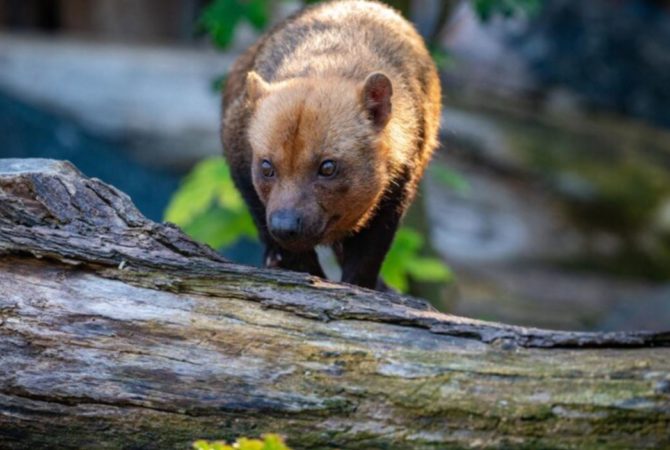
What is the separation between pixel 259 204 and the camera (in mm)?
6121

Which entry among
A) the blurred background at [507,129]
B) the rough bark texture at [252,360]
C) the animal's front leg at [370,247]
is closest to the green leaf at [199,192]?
the animal's front leg at [370,247]

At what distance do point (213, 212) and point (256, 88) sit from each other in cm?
304

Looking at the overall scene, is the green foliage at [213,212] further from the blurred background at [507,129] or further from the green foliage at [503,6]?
the blurred background at [507,129]

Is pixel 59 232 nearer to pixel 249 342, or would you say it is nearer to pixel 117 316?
pixel 117 316

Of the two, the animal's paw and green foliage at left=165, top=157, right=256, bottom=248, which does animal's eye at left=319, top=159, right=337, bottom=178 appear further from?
green foliage at left=165, top=157, right=256, bottom=248

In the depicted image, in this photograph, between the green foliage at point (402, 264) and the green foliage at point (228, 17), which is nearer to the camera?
the green foliage at point (402, 264)

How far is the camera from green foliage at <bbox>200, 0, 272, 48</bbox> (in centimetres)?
848

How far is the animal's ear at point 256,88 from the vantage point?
580cm

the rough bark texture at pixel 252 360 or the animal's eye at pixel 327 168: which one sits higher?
the animal's eye at pixel 327 168

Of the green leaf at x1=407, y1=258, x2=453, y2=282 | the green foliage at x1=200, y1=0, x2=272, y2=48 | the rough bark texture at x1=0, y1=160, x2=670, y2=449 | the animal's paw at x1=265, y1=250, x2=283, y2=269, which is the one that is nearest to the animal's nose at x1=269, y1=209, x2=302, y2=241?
the rough bark texture at x1=0, y1=160, x2=670, y2=449

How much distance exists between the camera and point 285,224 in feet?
17.2

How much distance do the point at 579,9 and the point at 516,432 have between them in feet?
42.0

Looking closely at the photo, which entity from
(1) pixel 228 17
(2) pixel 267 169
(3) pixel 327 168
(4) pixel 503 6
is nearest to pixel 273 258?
(2) pixel 267 169

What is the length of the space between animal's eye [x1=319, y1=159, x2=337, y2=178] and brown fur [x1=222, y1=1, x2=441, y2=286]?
2 centimetres
